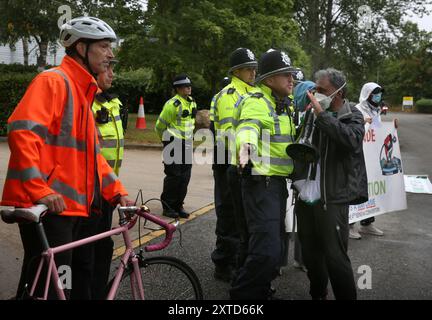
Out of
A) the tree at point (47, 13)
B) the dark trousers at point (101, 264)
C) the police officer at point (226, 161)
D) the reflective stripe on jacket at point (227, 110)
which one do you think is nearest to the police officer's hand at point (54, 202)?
the dark trousers at point (101, 264)

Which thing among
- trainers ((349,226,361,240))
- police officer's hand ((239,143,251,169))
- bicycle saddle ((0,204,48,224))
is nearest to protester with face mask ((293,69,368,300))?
police officer's hand ((239,143,251,169))

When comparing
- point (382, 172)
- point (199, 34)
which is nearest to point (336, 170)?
point (382, 172)

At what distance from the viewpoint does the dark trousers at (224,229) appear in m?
4.81

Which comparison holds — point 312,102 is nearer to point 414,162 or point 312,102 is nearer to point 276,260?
point 276,260

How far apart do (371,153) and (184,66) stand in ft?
42.9

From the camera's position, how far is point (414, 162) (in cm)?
1402

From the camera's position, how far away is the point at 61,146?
2.71m

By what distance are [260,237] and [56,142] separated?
157cm

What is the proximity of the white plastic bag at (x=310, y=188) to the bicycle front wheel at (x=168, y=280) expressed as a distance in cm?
102

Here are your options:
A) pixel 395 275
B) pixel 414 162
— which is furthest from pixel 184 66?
pixel 395 275

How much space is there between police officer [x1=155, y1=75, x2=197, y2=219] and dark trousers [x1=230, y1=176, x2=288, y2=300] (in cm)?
356

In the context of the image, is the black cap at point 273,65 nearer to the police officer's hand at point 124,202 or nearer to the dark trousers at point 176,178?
the police officer's hand at point 124,202

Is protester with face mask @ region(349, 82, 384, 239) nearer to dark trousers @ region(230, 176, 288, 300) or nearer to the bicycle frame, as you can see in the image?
dark trousers @ region(230, 176, 288, 300)

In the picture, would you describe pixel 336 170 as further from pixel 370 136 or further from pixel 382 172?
pixel 382 172
